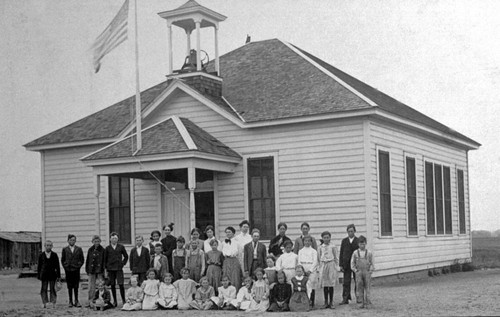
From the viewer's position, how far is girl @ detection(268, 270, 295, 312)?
53.6ft

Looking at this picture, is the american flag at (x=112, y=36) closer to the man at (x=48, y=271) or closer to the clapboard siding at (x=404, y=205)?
the man at (x=48, y=271)

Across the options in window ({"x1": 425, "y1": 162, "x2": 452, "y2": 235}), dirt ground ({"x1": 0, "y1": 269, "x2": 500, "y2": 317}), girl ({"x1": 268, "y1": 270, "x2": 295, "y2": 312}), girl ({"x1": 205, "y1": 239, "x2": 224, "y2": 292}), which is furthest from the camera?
window ({"x1": 425, "y1": 162, "x2": 452, "y2": 235})

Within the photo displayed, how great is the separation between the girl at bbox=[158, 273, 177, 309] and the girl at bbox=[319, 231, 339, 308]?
309 centimetres

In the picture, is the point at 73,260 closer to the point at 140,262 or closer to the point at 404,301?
the point at 140,262

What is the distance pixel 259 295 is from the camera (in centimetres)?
1658

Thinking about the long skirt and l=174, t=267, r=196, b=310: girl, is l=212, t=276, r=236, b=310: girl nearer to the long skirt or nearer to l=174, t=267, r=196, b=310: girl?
the long skirt

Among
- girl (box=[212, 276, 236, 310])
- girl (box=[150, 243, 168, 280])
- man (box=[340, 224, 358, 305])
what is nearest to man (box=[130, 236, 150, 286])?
girl (box=[150, 243, 168, 280])

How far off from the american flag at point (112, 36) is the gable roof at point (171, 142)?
2.23 m

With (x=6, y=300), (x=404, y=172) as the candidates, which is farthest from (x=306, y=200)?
(x=6, y=300)

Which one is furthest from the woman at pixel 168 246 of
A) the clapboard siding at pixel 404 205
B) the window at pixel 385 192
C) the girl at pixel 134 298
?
the window at pixel 385 192

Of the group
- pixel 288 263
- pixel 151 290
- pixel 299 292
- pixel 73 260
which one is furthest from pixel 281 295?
pixel 73 260

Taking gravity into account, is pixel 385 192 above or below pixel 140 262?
above

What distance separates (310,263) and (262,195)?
6.09 m

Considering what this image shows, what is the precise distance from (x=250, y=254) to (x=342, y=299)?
7.51ft
